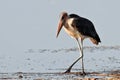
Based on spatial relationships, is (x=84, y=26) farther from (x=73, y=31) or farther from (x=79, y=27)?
(x=73, y=31)

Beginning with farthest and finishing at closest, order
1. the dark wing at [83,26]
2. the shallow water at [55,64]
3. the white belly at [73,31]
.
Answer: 1. the white belly at [73,31]
2. the dark wing at [83,26]
3. the shallow water at [55,64]

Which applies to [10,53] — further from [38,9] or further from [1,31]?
[38,9]

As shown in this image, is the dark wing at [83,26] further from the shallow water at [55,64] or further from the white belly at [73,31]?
the shallow water at [55,64]

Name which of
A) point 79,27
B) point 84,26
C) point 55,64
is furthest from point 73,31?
point 55,64

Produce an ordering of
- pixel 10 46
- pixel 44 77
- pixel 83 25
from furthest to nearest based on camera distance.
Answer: pixel 10 46
pixel 83 25
pixel 44 77

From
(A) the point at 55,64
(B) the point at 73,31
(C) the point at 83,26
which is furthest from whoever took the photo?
(A) the point at 55,64

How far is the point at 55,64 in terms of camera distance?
2081cm

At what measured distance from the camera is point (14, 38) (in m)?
30.8

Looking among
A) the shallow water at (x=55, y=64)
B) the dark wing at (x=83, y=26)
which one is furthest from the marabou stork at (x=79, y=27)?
the shallow water at (x=55, y=64)

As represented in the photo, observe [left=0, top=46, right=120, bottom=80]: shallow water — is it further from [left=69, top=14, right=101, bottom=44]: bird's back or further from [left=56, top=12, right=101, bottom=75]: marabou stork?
[left=69, top=14, right=101, bottom=44]: bird's back

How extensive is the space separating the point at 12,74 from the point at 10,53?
7.24 meters

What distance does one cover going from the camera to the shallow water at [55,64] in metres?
17.2

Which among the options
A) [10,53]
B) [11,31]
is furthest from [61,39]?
[10,53]

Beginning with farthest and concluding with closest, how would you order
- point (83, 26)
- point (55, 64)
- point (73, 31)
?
1. point (55, 64)
2. point (73, 31)
3. point (83, 26)
